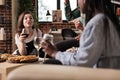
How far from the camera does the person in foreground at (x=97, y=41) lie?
1.51m

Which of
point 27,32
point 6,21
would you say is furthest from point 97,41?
point 6,21

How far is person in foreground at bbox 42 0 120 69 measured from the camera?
4.95 feet

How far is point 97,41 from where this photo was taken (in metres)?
1.51

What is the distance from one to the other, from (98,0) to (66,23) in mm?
5643

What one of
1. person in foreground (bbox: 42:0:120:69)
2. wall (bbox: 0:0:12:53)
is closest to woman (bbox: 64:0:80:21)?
wall (bbox: 0:0:12:53)

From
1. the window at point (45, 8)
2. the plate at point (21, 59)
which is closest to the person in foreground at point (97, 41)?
the plate at point (21, 59)

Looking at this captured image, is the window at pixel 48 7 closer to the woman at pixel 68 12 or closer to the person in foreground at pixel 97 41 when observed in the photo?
the woman at pixel 68 12

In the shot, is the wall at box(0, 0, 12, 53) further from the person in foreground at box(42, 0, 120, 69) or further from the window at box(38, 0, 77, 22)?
the person in foreground at box(42, 0, 120, 69)

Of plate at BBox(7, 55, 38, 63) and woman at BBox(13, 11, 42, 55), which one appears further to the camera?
woman at BBox(13, 11, 42, 55)

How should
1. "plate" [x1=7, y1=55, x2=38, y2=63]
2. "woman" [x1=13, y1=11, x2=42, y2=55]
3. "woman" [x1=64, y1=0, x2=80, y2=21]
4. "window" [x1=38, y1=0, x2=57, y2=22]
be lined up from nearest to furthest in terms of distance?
"plate" [x1=7, y1=55, x2=38, y2=63] < "woman" [x1=13, y1=11, x2=42, y2=55] < "woman" [x1=64, y1=0, x2=80, y2=21] < "window" [x1=38, y1=0, x2=57, y2=22]

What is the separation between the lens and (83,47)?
1.52 metres

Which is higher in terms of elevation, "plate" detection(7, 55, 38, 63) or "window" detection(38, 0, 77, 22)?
"window" detection(38, 0, 77, 22)

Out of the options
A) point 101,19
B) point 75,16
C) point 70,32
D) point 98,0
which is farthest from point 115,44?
point 75,16

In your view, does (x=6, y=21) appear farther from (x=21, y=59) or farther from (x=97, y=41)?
(x=97, y=41)
